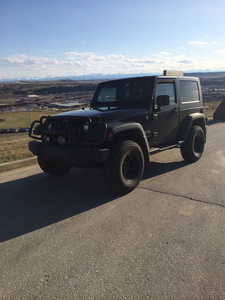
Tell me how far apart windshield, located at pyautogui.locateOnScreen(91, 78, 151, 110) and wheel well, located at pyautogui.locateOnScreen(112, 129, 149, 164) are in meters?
0.70

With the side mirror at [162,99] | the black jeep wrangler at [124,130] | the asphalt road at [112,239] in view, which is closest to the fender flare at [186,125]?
the black jeep wrangler at [124,130]

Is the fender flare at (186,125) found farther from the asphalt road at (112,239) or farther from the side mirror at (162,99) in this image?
the side mirror at (162,99)

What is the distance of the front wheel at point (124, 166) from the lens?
443cm

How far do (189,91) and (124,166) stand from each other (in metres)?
3.10

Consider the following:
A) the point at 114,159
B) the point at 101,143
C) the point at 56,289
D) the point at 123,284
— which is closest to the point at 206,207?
the point at 114,159

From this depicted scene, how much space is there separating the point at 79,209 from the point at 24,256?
130 cm

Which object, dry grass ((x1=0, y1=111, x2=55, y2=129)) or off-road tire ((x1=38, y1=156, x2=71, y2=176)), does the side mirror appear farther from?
dry grass ((x1=0, y1=111, x2=55, y2=129))

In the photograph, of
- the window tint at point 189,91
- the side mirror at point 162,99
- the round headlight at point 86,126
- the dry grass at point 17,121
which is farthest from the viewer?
the dry grass at point 17,121

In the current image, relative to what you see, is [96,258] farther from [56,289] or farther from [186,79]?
[186,79]

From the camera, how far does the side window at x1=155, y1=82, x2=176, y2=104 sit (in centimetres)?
561

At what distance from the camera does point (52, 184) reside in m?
5.32

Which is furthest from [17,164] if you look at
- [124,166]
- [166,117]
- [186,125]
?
[186,125]

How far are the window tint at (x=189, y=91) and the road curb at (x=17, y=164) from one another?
404 cm

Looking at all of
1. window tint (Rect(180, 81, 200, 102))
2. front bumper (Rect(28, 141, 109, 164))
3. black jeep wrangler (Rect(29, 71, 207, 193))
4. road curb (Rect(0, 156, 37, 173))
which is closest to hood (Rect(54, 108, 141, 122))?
black jeep wrangler (Rect(29, 71, 207, 193))
